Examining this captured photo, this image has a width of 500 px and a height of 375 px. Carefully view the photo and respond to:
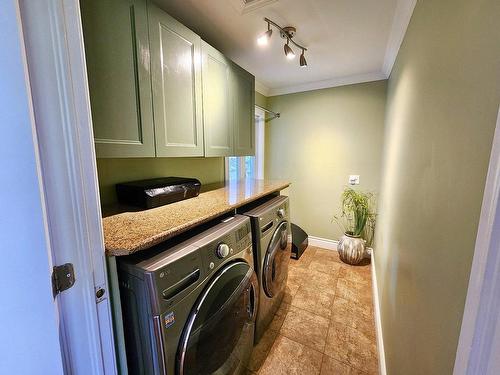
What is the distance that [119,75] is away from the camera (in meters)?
0.97

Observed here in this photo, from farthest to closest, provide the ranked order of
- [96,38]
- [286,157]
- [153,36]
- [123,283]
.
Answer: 1. [286,157]
2. [153,36]
3. [96,38]
4. [123,283]

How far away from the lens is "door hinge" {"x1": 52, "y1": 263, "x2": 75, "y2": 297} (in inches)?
22.1

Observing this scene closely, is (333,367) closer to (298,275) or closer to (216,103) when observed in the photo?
(298,275)

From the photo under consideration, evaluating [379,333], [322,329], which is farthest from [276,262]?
[379,333]

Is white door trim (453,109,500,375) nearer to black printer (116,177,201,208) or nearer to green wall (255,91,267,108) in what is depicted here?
black printer (116,177,201,208)

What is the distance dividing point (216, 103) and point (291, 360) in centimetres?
187

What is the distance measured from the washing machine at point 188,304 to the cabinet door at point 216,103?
731 mm

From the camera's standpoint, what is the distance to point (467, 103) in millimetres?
555

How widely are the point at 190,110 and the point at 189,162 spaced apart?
0.59m

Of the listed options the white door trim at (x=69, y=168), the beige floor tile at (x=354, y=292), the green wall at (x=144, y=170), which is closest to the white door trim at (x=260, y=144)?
the green wall at (x=144, y=170)

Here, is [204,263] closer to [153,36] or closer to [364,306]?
[153,36]

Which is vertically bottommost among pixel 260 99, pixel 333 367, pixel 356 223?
pixel 333 367

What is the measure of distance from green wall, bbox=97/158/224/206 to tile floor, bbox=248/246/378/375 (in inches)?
55.4

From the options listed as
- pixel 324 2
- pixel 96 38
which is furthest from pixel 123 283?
pixel 324 2
